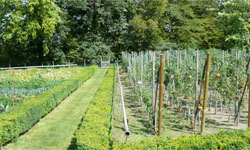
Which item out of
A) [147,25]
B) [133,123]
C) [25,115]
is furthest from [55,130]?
[147,25]

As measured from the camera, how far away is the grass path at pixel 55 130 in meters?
5.41

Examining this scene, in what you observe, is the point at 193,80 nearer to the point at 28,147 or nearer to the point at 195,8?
the point at 28,147

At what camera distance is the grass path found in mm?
5414

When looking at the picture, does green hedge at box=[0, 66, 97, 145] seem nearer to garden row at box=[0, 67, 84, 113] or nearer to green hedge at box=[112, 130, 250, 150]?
garden row at box=[0, 67, 84, 113]

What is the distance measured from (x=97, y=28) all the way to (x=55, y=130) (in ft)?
78.9

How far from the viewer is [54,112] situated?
8234mm

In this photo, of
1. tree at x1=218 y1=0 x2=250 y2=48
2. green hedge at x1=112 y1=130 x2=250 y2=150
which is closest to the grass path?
green hedge at x1=112 y1=130 x2=250 y2=150

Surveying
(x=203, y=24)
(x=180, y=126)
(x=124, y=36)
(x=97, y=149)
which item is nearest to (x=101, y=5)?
(x=124, y=36)

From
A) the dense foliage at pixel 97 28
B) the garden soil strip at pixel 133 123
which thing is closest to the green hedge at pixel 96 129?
the garden soil strip at pixel 133 123

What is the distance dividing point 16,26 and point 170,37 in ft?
62.2

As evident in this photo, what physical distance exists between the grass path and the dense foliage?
53.3 feet

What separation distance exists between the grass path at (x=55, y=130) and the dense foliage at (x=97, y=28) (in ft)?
53.3

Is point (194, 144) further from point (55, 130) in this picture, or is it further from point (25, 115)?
point (25, 115)

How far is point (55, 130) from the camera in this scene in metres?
6.45
